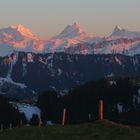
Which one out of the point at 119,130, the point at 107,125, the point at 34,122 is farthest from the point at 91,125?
the point at 34,122

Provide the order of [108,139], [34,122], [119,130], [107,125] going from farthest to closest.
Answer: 1. [34,122]
2. [107,125]
3. [119,130]
4. [108,139]

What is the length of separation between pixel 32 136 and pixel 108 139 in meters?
7.65

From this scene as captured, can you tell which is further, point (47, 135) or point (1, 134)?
point (1, 134)

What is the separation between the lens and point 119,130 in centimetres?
4922

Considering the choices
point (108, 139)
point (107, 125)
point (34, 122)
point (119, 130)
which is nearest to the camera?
point (108, 139)

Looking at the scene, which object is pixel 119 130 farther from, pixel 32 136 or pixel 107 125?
pixel 32 136

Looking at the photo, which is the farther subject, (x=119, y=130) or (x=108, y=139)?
(x=119, y=130)

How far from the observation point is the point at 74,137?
154ft

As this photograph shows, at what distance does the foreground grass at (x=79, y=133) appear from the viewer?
46656 mm

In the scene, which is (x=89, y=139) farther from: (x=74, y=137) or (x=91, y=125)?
(x=91, y=125)

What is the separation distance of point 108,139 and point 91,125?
8.34m

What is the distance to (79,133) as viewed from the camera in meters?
49.3

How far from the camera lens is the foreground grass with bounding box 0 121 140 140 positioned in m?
46.7

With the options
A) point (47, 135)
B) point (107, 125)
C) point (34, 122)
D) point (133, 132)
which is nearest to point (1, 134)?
point (47, 135)
